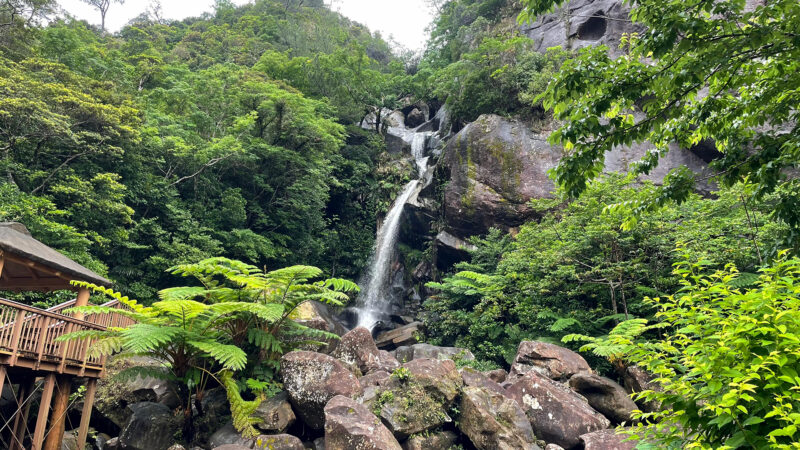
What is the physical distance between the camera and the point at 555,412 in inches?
296

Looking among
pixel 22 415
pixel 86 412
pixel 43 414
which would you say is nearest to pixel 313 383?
pixel 86 412

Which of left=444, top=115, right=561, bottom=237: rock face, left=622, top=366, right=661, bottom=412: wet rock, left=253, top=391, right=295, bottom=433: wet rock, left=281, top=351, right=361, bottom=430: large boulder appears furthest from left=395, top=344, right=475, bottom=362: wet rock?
left=444, top=115, right=561, bottom=237: rock face

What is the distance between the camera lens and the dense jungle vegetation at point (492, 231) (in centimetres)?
305

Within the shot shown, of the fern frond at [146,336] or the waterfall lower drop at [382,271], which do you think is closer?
the fern frond at [146,336]

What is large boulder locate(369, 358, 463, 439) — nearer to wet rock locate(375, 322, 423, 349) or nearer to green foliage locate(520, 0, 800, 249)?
green foliage locate(520, 0, 800, 249)

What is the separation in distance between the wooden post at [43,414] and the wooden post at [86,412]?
564 mm

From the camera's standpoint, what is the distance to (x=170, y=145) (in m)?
16.0

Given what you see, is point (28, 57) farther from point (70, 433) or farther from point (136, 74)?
point (70, 433)

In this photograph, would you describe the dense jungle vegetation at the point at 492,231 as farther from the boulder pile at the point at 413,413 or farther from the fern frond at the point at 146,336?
the boulder pile at the point at 413,413

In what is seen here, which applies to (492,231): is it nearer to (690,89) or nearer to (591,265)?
(591,265)

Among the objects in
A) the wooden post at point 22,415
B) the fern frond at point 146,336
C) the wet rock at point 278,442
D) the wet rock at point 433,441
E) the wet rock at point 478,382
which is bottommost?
the wooden post at point 22,415

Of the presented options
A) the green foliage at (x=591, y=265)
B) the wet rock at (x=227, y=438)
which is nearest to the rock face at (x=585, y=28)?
the green foliage at (x=591, y=265)

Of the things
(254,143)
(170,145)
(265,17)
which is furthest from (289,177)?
(265,17)

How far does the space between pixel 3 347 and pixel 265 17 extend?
1485 inches
